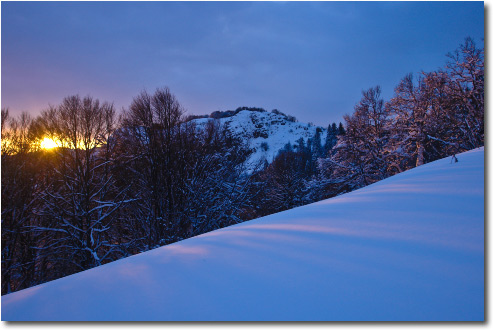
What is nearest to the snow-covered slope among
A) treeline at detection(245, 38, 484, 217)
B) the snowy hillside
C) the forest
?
the forest

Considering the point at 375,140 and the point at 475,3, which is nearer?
the point at 475,3

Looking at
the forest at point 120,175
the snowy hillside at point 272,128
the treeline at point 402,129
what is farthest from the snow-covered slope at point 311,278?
the snowy hillside at point 272,128

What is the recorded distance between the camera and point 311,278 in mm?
1168

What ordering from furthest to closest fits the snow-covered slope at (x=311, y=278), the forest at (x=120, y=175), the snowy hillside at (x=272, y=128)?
the snowy hillside at (x=272, y=128), the forest at (x=120, y=175), the snow-covered slope at (x=311, y=278)

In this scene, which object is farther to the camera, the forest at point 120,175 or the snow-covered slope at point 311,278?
the forest at point 120,175

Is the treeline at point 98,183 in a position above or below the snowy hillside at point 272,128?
below

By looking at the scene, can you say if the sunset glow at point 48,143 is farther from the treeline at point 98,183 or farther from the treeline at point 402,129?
the treeline at point 402,129

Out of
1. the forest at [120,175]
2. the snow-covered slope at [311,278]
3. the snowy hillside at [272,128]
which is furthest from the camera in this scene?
the snowy hillside at [272,128]

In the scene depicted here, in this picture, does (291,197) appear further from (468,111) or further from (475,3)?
(475,3)

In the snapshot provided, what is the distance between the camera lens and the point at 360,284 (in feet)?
3.54

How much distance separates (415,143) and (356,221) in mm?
13532

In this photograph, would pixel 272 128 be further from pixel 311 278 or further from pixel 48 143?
pixel 311 278

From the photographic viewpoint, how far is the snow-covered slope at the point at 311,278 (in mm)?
993

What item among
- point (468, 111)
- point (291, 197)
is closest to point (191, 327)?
point (468, 111)
